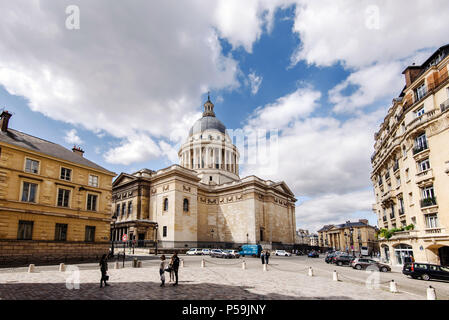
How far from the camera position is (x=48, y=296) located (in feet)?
37.3

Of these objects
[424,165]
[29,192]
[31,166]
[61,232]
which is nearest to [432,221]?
[424,165]

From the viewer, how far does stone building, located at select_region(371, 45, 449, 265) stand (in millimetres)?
23625

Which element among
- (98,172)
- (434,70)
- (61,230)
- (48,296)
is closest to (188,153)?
(98,172)

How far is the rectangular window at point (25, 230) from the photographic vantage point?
2411 cm

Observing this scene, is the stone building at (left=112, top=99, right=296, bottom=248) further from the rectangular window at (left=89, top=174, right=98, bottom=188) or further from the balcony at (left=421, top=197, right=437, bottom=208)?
the balcony at (left=421, top=197, right=437, bottom=208)

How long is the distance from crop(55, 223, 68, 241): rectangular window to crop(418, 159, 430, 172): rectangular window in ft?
115

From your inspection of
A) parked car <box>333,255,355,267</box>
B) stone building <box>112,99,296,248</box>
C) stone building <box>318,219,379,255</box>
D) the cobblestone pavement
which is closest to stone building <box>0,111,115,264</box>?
the cobblestone pavement

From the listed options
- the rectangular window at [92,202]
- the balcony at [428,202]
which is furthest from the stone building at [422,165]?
the rectangular window at [92,202]

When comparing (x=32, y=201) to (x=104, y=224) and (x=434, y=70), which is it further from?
(x=434, y=70)

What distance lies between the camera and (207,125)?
3275 inches

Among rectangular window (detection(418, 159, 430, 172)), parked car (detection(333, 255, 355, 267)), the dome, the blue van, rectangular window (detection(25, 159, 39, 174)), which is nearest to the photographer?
rectangular window (detection(418, 159, 430, 172))

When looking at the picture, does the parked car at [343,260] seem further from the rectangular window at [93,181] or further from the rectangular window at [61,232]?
the rectangular window at [61,232]

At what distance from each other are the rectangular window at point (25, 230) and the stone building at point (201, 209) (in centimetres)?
2056
